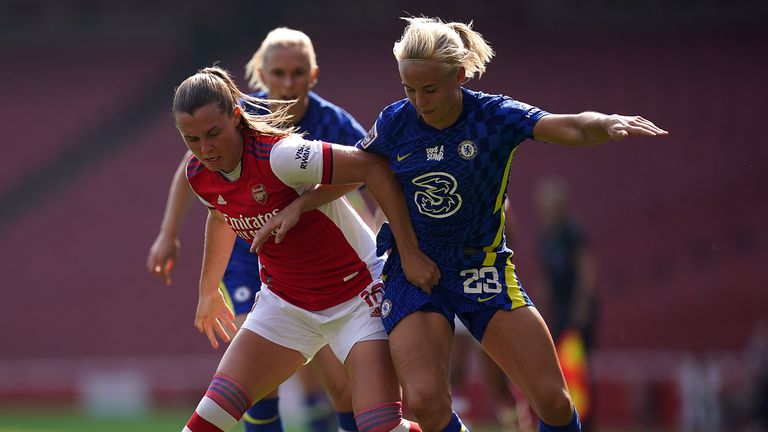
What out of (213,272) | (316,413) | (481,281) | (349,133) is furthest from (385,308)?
(316,413)

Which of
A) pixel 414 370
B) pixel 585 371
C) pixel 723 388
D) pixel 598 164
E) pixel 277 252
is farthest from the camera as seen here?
pixel 598 164

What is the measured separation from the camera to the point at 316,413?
665 centimetres

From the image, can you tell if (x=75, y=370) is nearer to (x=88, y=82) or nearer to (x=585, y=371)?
(x=88, y=82)

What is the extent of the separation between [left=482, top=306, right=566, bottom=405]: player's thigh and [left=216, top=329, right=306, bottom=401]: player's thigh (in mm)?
888

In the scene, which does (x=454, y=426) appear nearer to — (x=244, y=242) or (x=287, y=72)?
(x=244, y=242)

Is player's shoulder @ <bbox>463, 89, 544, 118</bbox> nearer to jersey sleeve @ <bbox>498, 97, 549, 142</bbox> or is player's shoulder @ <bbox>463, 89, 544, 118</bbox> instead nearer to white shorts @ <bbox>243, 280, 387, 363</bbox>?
jersey sleeve @ <bbox>498, 97, 549, 142</bbox>

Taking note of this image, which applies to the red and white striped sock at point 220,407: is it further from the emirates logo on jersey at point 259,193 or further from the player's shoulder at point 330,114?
the player's shoulder at point 330,114

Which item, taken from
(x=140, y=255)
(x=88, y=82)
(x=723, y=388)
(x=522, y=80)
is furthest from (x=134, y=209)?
(x=723, y=388)

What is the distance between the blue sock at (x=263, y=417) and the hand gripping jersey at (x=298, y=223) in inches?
34.2

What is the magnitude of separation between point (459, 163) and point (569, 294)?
600cm

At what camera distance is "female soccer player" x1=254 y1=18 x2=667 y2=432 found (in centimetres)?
466

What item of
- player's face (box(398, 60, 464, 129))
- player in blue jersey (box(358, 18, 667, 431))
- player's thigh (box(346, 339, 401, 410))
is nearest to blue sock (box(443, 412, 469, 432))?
player in blue jersey (box(358, 18, 667, 431))

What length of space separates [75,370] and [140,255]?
9.46ft

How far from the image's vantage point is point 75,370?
17.2 m
